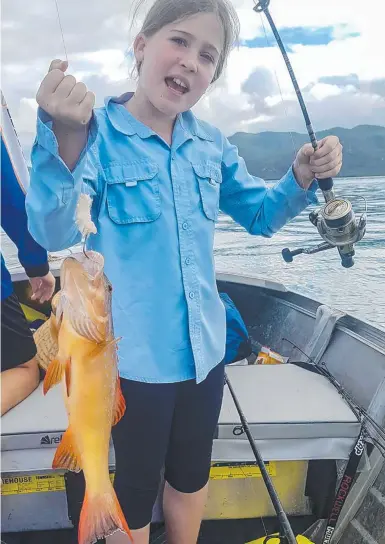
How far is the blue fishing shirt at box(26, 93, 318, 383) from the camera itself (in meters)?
1.43

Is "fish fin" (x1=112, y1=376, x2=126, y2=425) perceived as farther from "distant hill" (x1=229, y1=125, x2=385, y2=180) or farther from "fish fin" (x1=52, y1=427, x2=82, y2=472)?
"distant hill" (x1=229, y1=125, x2=385, y2=180)

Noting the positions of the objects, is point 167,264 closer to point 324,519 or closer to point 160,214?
point 160,214

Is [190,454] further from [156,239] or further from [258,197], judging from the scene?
[258,197]

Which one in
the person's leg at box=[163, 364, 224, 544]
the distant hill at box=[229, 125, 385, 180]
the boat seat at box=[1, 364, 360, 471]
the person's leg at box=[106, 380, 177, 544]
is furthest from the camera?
the distant hill at box=[229, 125, 385, 180]

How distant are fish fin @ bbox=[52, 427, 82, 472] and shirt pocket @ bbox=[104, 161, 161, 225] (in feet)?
1.93

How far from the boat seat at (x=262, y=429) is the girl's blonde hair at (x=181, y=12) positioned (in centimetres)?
136

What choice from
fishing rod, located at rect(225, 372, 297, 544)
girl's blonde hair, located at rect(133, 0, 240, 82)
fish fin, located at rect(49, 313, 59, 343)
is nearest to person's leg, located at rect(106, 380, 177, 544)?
fishing rod, located at rect(225, 372, 297, 544)

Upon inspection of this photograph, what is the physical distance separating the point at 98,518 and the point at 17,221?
122cm

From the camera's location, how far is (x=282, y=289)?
12.3 ft

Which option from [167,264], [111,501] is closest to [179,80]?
[167,264]

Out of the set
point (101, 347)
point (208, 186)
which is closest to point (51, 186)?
point (101, 347)

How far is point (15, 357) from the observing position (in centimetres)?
212

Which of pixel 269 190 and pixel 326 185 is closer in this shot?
pixel 269 190

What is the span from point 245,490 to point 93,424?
150 centimetres
